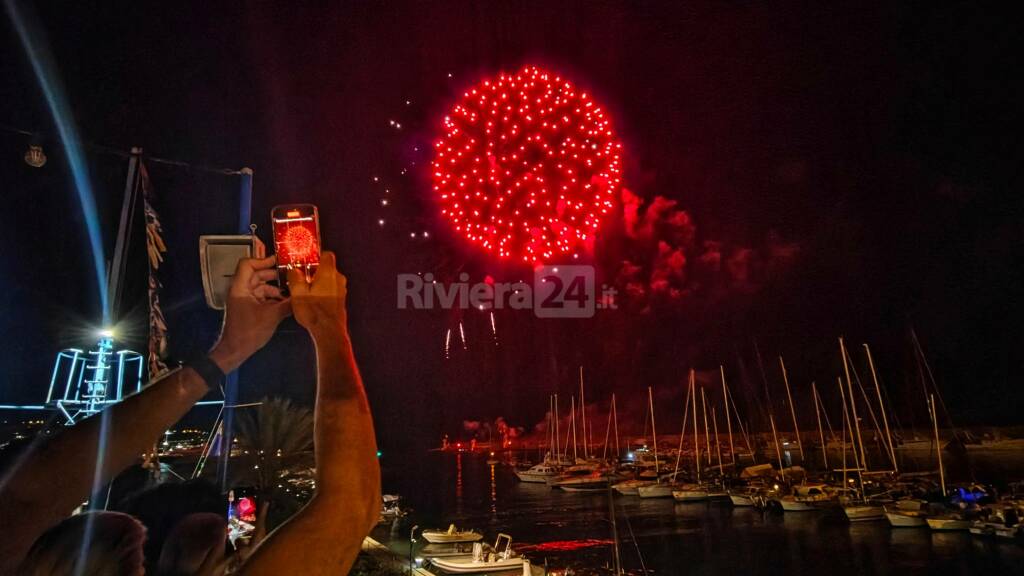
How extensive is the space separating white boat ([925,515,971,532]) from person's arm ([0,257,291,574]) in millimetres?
55330

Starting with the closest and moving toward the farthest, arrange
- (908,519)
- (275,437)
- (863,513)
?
(275,437) < (908,519) < (863,513)

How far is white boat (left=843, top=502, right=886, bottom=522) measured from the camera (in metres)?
49.6

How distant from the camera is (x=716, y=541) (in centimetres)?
4438

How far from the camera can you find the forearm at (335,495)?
1548 mm

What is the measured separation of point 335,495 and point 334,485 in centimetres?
3

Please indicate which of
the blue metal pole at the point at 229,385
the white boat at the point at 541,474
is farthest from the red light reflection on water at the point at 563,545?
the white boat at the point at 541,474

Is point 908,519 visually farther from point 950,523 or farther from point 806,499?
point 806,499

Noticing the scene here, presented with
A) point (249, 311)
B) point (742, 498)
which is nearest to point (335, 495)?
point (249, 311)

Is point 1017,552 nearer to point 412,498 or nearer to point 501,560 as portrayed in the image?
point 501,560

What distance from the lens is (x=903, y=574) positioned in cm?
3325

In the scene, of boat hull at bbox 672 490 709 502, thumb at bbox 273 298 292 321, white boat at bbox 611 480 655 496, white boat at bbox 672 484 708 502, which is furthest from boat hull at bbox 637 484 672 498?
thumb at bbox 273 298 292 321

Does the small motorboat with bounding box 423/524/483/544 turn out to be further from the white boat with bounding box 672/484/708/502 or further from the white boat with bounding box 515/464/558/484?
the white boat with bounding box 515/464/558/484

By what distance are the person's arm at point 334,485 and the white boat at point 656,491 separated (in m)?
77.7

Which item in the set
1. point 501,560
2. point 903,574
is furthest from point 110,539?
point 903,574
